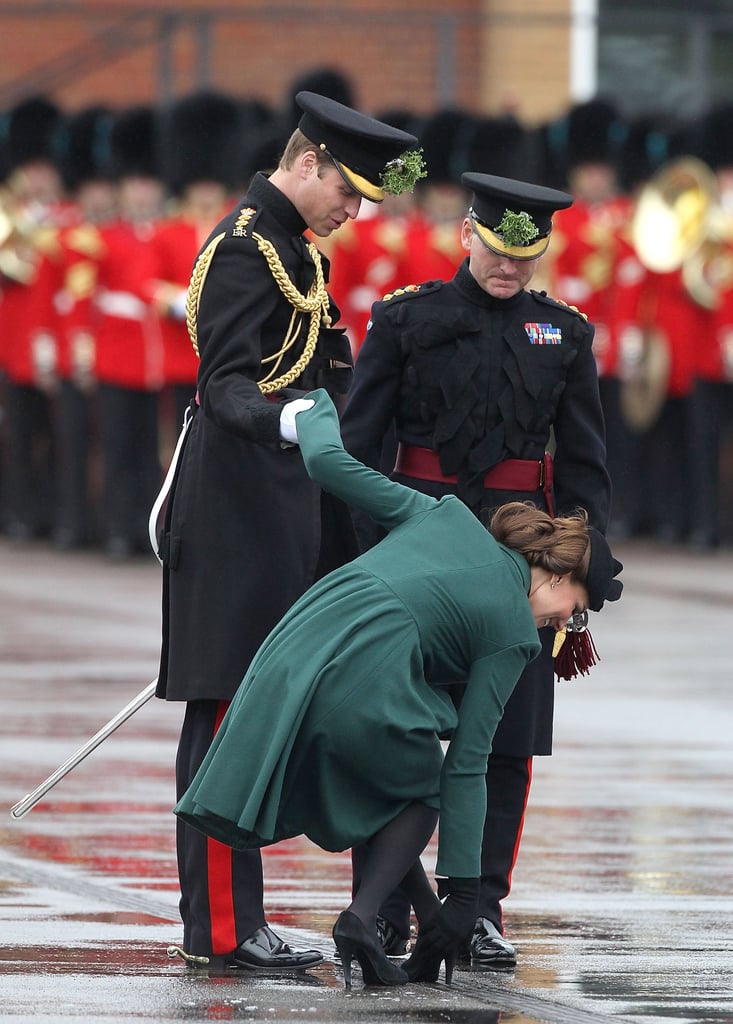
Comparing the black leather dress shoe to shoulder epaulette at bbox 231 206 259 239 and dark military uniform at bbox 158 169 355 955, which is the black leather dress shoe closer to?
dark military uniform at bbox 158 169 355 955

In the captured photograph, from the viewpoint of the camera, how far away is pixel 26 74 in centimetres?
1928

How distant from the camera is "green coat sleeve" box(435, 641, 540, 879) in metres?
4.99

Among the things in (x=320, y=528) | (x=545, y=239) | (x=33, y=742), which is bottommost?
(x=33, y=742)

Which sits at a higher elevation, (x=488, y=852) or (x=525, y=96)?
(x=525, y=96)

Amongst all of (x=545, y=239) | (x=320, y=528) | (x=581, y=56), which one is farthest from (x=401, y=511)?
(x=581, y=56)

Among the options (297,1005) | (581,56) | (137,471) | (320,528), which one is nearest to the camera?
(297,1005)

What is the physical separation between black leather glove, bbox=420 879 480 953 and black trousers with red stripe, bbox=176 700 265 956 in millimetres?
418

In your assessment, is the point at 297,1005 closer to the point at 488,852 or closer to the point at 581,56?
the point at 488,852

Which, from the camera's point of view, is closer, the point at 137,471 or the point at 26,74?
the point at 137,471

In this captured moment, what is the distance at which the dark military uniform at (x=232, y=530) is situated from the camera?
524cm

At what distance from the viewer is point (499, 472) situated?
221 inches

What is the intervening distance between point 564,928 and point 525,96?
1407 cm

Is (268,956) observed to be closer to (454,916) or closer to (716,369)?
(454,916)

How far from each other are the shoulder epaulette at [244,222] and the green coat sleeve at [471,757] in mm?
967
